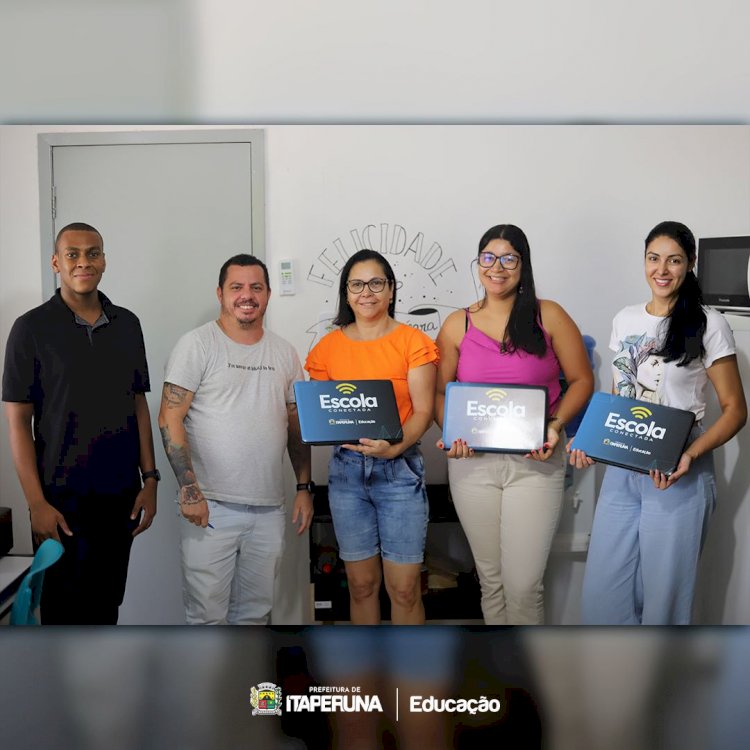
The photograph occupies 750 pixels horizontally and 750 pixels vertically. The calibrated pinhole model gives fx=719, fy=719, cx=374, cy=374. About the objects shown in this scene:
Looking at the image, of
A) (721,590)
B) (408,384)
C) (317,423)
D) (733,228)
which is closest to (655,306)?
(733,228)

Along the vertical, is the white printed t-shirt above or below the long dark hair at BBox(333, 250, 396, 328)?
below

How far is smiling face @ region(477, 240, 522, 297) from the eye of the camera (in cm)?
150

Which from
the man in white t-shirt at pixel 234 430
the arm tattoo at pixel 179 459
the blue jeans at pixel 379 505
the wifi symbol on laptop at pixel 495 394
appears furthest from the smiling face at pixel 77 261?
the wifi symbol on laptop at pixel 495 394

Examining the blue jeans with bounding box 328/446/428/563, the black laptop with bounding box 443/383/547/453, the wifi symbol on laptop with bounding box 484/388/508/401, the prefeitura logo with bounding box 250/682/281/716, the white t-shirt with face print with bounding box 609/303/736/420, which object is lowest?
the prefeitura logo with bounding box 250/682/281/716

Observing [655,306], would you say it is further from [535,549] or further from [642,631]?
[642,631]

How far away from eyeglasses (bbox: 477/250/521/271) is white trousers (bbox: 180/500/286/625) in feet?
2.24

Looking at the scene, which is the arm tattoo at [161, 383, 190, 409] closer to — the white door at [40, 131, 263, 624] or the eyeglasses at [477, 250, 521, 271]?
the white door at [40, 131, 263, 624]

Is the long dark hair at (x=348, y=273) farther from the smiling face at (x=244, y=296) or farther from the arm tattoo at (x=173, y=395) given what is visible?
the arm tattoo at (x=173, y=395)

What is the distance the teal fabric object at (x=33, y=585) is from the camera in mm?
1527

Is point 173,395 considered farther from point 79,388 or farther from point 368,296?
point 368,296

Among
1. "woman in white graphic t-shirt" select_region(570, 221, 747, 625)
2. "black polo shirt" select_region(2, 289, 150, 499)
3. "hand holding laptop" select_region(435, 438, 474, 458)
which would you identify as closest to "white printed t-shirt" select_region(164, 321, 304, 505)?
"black polo shirt" select_region(2, 289, 150, 499)

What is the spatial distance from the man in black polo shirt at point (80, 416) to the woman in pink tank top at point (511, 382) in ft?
2.15

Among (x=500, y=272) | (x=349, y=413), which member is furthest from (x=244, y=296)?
(x=500, y=272)

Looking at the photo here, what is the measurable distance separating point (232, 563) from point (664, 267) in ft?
3.65
